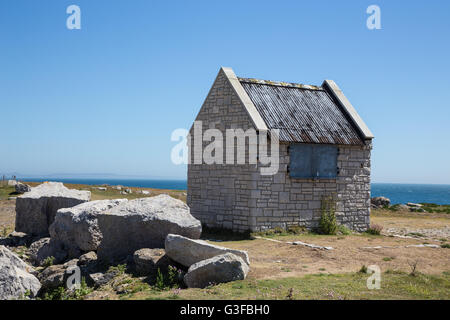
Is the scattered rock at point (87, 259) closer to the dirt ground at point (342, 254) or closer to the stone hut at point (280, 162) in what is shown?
the dirt ground at point (342, 254)

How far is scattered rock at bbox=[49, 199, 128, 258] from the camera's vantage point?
11859mm

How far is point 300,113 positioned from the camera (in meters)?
17.2

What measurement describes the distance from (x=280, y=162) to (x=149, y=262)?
7153mm

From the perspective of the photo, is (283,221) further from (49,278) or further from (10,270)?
(10,270)

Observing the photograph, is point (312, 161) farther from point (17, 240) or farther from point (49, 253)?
point (17, 240)

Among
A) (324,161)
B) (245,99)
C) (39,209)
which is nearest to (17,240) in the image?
(39,209)

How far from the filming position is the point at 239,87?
54.0 ft

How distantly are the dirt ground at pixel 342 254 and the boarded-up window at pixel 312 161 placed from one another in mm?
2252

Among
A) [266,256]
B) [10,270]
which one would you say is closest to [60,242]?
[10,270]

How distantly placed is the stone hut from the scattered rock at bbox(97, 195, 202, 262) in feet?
15.2

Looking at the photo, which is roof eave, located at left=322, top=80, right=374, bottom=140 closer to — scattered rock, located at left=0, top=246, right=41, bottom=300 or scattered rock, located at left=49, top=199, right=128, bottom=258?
scattered rock, located at left=49, top=199, right=128, bottom=258

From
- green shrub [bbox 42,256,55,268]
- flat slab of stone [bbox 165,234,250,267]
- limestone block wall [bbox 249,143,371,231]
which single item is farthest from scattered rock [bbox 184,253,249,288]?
limestone block wall [bbox 249,143,371,231]

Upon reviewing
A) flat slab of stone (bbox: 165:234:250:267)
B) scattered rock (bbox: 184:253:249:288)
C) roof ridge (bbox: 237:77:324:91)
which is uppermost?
roof ridge (bbox: 237:77:324:91)

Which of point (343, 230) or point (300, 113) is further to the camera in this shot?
point (300, 113)
